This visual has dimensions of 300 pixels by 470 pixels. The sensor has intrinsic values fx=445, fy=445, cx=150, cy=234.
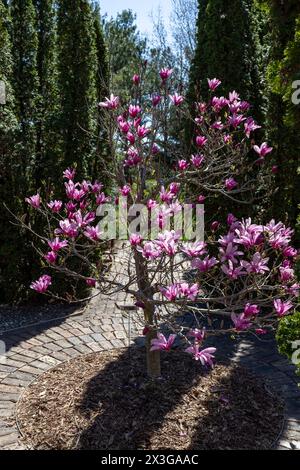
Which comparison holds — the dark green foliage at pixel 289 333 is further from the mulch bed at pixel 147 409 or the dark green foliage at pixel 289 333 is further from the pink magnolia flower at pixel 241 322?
the pink magnolia flower at pixel 241 322

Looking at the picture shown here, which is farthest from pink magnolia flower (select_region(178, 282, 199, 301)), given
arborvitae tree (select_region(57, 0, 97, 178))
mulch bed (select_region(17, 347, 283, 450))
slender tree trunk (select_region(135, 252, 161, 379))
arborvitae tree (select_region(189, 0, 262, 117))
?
arborvitae tree (select_region(57, 0, 97, 178))

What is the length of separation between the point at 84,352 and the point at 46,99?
3906mm

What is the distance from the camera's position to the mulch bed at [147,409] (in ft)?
10.00

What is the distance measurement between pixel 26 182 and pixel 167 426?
3.66 m

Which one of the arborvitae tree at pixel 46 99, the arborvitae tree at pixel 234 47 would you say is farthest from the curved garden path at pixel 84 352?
the arborvitae tree at pixel 234 47

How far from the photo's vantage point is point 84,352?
4371mm

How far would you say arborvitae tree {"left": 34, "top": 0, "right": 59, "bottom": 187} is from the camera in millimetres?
5852

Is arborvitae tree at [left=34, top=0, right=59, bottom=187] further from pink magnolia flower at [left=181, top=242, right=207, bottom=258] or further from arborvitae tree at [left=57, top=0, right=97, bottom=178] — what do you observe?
pink magnolia flower at [left=181, top=242, right=207, bottom=258]

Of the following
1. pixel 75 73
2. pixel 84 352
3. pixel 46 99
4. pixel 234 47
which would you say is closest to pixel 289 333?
pixel 84 352

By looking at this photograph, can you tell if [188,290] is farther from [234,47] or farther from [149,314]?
[234,47]

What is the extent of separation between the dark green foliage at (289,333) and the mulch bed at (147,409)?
46 centimetres

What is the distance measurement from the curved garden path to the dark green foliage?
18.3 inches
